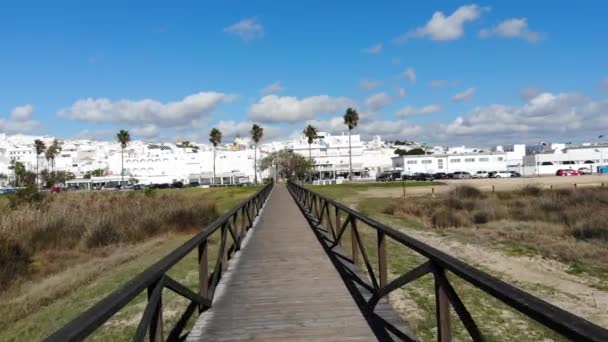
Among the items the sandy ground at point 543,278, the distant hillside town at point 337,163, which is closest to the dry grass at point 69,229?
the sandy ground at point 543,278

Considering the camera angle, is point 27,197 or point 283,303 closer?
point 283,303

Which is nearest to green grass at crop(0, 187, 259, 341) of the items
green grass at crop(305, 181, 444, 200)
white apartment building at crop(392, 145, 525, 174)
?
green grass at crop(305, 181, 444, 200)

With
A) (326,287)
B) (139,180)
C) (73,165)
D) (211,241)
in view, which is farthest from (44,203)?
(73,165)

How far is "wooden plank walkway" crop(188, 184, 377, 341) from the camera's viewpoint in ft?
15.6

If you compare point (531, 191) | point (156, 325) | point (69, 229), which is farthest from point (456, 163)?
point (156, 325)

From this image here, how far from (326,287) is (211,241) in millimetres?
9632

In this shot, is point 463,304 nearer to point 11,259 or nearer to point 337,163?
point 11,259

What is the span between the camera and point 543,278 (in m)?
10.9

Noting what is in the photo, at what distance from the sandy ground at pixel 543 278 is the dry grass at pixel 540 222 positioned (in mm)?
1335

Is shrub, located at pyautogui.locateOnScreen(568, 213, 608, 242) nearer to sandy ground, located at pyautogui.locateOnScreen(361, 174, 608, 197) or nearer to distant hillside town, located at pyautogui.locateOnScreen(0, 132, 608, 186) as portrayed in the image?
sandy ground, located at pyautogui.locateOnScreen(361, 174, 608, 197)

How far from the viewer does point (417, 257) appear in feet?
41.0

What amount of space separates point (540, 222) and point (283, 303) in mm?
19208

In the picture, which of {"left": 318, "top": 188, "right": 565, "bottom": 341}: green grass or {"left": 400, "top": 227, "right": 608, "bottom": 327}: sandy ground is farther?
{"left": 400, "top": 227, "right": 608, "bottom": 327}: sandy ground

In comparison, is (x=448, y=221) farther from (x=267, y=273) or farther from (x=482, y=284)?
(x=482, y=284)
